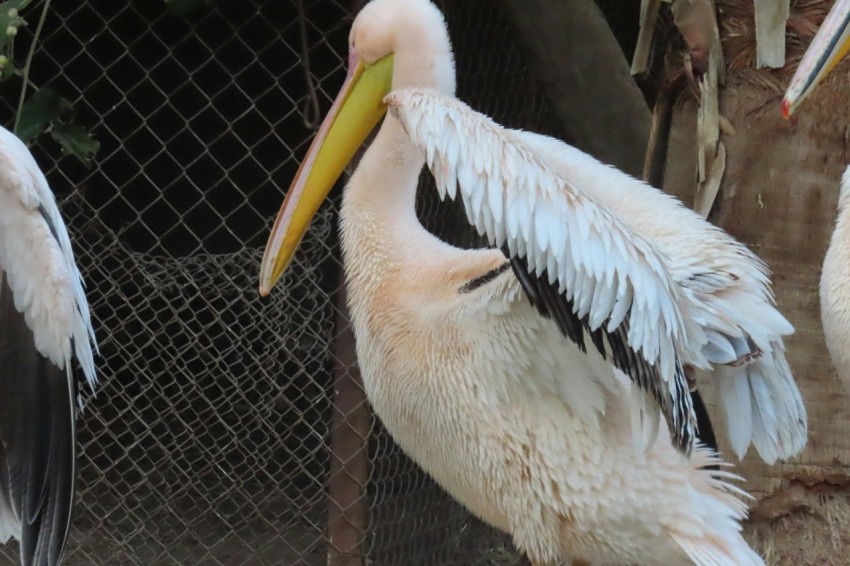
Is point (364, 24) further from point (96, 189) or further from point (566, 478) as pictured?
point (96, 189)

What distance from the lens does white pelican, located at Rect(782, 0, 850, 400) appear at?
2441 millimetres

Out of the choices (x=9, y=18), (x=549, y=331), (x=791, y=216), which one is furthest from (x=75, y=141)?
(x=791, y=216)

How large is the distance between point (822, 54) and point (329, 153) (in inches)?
40.1

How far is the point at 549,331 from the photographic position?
7.14 ft

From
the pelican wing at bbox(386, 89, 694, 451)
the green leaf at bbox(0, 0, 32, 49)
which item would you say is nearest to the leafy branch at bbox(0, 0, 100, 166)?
the green leaf at bbox(0, 0, 32, 49)

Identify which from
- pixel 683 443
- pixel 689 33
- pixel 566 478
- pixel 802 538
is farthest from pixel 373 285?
pixel 802 538

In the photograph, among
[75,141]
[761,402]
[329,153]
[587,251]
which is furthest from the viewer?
[75,141]

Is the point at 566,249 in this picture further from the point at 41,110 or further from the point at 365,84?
the point at 41,110

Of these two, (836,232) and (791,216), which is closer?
(836,232)

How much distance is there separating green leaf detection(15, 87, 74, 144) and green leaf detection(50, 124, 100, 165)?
42 millimetres

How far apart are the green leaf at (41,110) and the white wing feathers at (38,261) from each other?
3.55 ft

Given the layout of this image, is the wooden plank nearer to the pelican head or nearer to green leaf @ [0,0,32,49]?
the pelican head

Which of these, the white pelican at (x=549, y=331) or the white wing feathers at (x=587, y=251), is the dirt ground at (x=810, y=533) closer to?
the white pelican at (x=549, y=331)

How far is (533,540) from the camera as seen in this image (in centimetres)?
234
